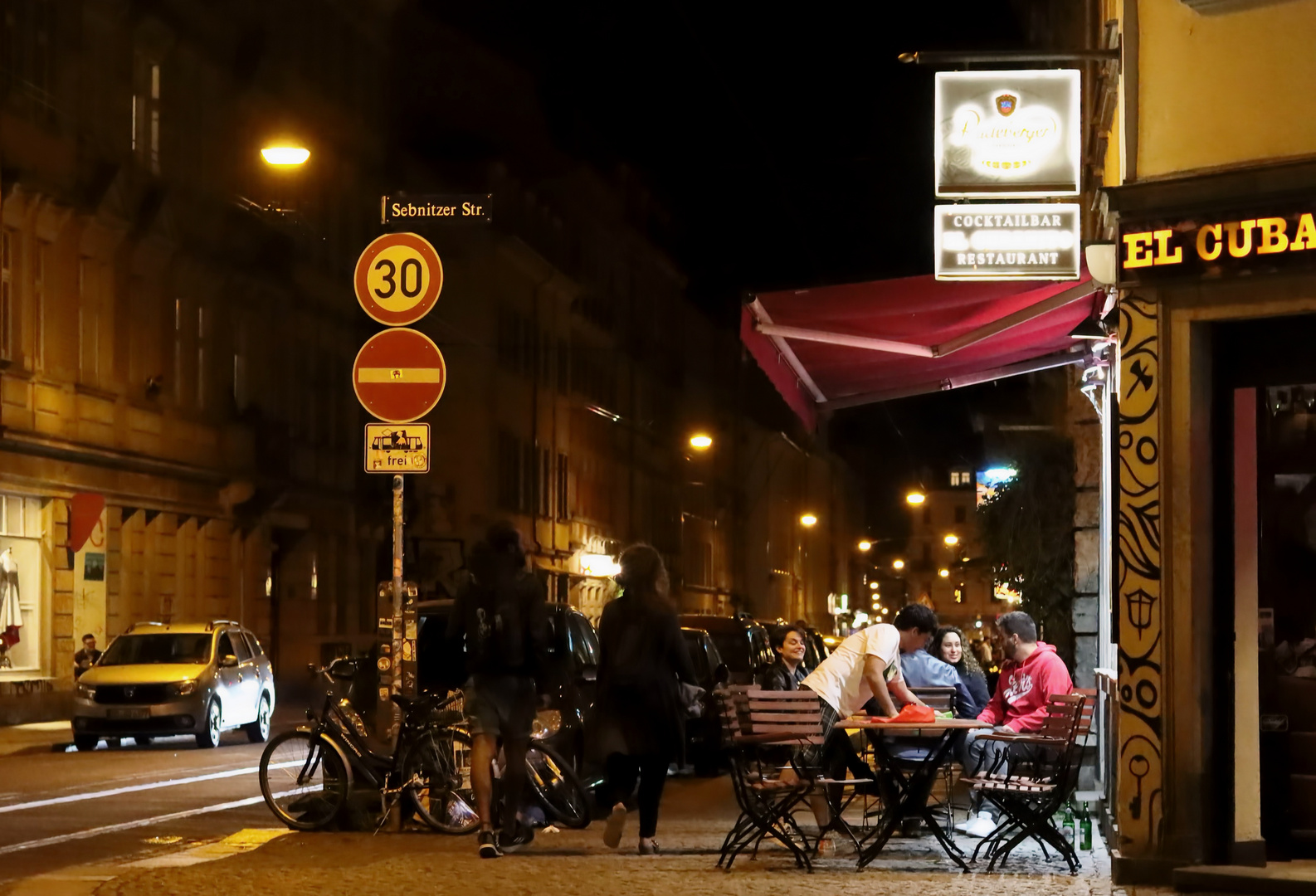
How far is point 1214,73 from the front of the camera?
9984mm

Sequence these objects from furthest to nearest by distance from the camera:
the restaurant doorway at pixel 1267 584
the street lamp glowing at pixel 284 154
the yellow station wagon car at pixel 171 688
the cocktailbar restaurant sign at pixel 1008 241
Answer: the yellow station wagon car at pixel 171 688
the street lamp glowing at pixel 284 154
the cocktailbar restaurant sign at pixel 1008 241
the restaurant doorway at pixel 1267 584

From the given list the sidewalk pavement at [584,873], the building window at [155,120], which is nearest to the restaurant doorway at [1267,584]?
the sidewalk pavement at [584,873]

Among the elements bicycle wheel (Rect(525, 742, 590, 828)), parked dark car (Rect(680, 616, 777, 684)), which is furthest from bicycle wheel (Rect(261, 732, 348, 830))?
parked dark car (Rect(680, 616, 777, 684))

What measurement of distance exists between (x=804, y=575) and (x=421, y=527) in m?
65.2

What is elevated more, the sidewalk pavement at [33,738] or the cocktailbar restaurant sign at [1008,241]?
the cocktailbar restaurant sign at [1008,241]

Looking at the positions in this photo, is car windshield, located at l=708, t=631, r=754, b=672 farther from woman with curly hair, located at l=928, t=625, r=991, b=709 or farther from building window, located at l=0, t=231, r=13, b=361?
building window, located at l=0, t=231, r=13, b=361

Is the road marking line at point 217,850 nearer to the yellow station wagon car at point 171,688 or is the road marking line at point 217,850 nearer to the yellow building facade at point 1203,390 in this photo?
the yellow building facade at point 1203,390

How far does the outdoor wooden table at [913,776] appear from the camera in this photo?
1090 centimetres

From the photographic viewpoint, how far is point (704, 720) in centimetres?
1997

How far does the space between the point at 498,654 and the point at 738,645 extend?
11779 millimetres

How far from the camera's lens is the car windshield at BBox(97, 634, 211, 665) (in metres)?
26.5

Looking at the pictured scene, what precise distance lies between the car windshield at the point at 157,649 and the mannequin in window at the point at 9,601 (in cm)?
485

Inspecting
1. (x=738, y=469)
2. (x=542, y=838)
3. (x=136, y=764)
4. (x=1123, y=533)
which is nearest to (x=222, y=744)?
(x=136, y=764)

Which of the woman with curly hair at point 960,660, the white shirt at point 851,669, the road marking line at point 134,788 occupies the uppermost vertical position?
the white shirt at point 851,669
